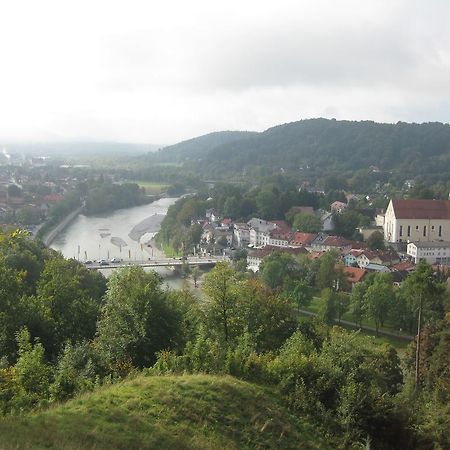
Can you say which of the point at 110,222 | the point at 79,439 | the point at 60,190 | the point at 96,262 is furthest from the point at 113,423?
the point at 60,190

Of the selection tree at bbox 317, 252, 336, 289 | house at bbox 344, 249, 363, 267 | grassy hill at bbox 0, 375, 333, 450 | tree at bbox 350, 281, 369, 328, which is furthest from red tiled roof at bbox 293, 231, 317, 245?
grassy hill at bbox 0, 375, 333, 450

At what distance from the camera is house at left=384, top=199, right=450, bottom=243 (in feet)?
119

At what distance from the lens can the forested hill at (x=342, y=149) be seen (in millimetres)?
85750

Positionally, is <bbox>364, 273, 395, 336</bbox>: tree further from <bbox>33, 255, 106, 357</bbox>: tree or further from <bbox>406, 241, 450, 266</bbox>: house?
<bbox>406, 241, 450, 266</bbox>: house

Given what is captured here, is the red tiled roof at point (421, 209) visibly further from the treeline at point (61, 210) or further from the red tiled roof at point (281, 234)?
the treeline at point (61, 210)

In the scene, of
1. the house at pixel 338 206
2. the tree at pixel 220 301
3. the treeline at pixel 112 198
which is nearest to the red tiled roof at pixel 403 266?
the house at pixel 338 206

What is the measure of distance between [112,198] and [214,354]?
50.0 meters

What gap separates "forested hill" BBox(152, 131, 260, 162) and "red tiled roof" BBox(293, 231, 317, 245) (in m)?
85.8

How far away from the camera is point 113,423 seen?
184 inches

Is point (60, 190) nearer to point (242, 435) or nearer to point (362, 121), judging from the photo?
point (242, 435)

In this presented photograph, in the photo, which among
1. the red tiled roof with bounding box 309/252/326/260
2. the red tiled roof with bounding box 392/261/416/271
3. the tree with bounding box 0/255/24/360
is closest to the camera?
the tree with bounding box 0/255/24/360

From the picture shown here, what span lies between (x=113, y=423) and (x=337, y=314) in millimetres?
16147

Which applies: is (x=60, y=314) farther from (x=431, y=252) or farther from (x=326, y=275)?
(x=431, y=252)

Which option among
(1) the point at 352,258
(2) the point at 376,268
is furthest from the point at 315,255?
(2) the point at 376,268
